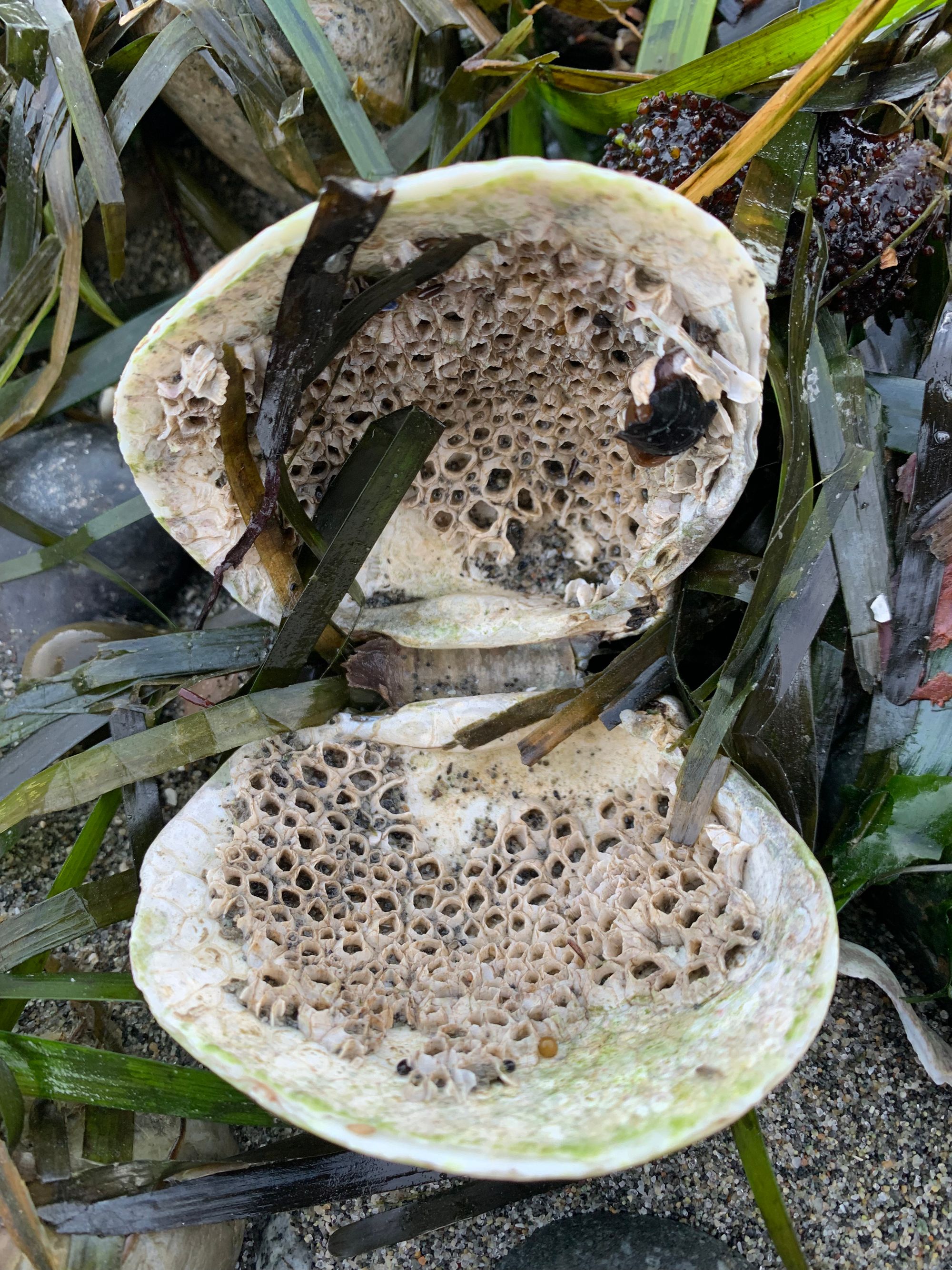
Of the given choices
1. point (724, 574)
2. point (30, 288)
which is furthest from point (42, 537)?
point (724, 574)

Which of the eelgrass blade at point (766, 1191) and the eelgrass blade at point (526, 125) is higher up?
the eelgrass blade at point (526, 125)

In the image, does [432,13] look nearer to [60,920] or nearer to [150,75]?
[150,75]

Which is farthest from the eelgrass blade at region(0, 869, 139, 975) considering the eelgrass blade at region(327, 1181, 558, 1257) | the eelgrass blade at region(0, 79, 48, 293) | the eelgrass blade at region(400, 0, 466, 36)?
the eelgrass blade at region(400, 0, 466, 36)

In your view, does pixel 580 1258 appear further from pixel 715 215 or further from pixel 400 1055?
pixel 715 215

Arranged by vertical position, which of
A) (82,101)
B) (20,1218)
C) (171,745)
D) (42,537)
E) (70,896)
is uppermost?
(82,101)

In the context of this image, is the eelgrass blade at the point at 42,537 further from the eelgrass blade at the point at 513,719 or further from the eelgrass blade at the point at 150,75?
the eelgrass blade at the point at 513,719

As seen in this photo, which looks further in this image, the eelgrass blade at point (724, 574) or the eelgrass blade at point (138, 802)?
the eelgrass blade at point (138, 802)

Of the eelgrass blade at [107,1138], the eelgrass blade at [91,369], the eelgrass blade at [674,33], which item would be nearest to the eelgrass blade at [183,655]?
the eelgrass blade at [91,369]
